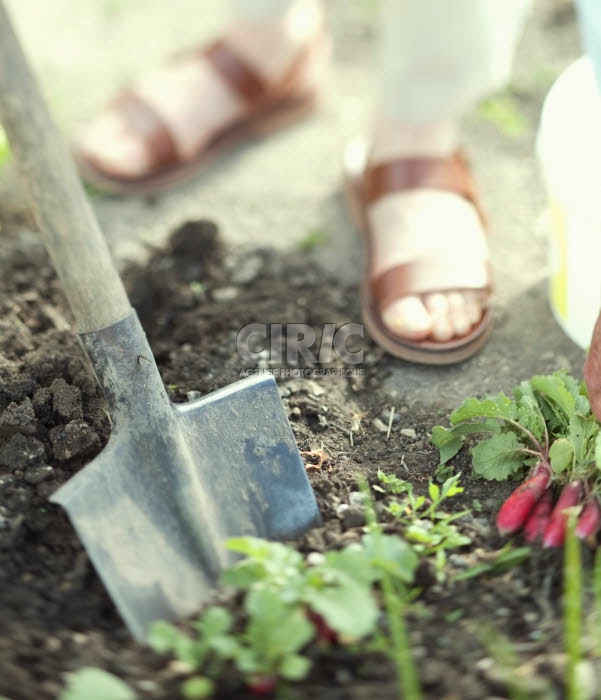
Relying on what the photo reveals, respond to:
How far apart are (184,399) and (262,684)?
31.0 inches

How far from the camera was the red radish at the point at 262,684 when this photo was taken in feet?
4.03

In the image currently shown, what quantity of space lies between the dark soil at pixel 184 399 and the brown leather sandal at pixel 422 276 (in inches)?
3.3

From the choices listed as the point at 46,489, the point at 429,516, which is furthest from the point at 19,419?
the point at 429,516

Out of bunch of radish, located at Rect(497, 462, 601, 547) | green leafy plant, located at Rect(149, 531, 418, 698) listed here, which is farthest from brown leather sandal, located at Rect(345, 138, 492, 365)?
green leafy plant, located at Rect(149, 531, 418, 698)

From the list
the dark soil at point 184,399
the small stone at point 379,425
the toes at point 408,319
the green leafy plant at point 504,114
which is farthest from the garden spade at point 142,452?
the green leafy plant at point 504,114

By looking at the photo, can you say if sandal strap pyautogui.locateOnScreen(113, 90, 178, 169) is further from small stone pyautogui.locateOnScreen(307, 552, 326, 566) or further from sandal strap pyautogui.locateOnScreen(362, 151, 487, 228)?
small stone pyautogui.locateOnScreen(307, 552, 326, 566)

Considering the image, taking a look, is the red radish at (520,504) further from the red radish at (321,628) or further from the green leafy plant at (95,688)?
the green leafy plant at (95,688)

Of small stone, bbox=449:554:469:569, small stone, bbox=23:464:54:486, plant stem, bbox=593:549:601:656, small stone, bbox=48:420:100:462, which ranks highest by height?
small stone, bbox=48:420:100:462

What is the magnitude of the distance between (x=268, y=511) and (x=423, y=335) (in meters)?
0.72

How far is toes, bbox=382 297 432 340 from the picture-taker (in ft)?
6.75

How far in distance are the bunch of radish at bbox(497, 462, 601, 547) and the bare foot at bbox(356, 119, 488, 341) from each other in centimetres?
60

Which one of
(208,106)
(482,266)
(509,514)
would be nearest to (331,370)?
(482,266)

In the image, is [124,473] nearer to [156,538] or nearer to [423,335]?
[156,538]

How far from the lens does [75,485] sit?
54.2 inches
